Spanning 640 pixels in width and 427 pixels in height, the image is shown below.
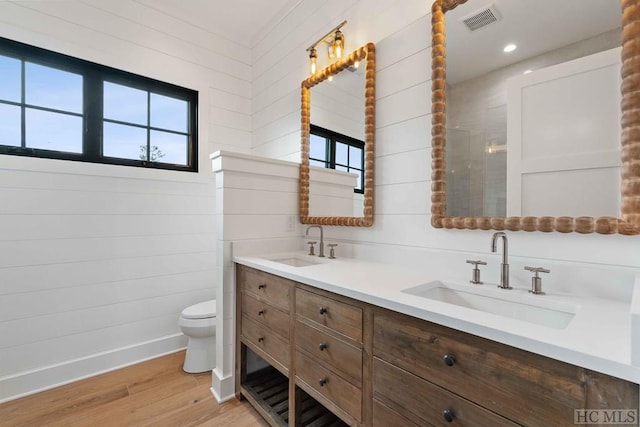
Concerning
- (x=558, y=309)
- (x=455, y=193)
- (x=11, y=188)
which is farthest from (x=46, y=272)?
(x=558, y=309)

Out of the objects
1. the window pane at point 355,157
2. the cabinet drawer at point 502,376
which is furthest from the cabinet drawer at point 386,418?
the window pane at point 355,157

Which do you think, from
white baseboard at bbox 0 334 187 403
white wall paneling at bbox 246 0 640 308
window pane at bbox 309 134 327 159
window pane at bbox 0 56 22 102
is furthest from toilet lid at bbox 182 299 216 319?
window pane at bbox 0 56 22 102

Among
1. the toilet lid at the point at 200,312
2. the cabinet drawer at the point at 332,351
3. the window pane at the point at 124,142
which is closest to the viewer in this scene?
the cabinet drawer at the point at 332,351

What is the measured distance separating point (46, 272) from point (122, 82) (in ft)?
4.96

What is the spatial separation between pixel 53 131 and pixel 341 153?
203cm

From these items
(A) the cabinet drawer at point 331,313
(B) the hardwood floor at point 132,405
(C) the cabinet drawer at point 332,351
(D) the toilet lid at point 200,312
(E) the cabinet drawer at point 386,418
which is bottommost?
(B) the hardwood floor at point 132,405

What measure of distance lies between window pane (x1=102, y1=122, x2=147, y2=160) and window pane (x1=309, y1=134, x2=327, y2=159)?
1392 mm

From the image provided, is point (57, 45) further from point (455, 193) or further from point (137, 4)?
point (455, 193)

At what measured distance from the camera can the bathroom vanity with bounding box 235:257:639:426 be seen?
64cm

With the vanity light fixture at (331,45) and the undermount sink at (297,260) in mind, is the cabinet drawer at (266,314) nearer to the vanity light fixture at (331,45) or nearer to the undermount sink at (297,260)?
the undermount sink at (297,260)

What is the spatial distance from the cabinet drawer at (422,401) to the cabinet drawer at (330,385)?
13cm

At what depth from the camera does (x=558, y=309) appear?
0.95m

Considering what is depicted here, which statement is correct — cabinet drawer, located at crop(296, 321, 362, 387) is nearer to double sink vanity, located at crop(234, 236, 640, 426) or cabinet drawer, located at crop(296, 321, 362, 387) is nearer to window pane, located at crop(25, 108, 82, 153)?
double sink vanity, located at crop(234, 236, 640, 426)

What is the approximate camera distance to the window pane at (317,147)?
84.3 inches
